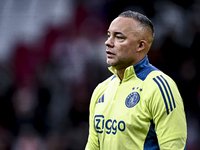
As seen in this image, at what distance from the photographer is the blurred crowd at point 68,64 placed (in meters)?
3.84

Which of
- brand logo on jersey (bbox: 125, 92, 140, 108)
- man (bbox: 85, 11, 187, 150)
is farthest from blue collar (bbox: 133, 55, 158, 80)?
brand logo on jersey (bbox: 125, 92, 140, 108)

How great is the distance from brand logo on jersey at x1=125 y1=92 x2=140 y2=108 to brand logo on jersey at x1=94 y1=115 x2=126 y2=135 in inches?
4.0

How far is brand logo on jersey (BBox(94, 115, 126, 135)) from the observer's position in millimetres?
1558

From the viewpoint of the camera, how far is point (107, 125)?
164 centimetres

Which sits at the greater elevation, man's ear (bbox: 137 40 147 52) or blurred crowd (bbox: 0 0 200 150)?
blurred crowd (bbox: 0 0 200 150)

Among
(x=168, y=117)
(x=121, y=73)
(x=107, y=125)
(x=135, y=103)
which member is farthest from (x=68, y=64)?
(x=168, y=117)

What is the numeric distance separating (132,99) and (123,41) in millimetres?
328

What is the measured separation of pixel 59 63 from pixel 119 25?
2526 mm

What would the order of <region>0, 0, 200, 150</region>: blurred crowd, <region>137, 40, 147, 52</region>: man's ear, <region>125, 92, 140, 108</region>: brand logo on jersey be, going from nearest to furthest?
<region>125, 92, 140, 108</region>: brand logo on jersey < <region>137, 40, 147, 52</region>: man's ear < <region>0, 0, 200, 150</region>: blurred crowd

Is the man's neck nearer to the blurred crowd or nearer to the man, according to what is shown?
the man

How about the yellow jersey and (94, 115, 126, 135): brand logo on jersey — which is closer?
the yellow jersey

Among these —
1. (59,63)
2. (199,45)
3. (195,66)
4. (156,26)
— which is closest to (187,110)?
(195,66)

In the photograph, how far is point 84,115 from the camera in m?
3.97

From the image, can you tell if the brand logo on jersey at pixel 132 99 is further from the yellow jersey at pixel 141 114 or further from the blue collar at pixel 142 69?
the blue collar at pixel 142 69
